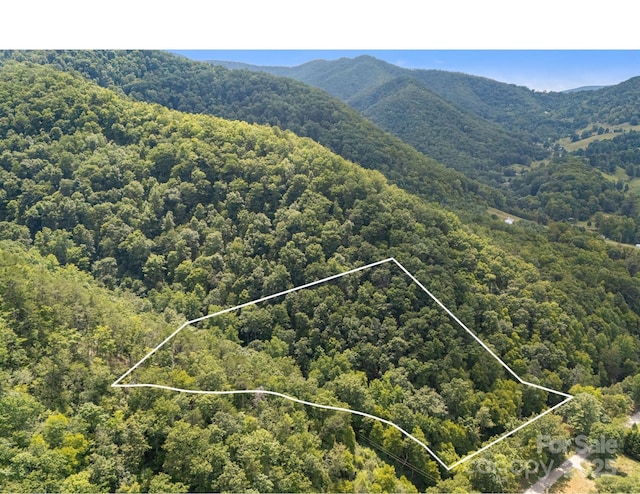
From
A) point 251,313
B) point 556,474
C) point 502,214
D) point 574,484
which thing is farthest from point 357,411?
point 502,214

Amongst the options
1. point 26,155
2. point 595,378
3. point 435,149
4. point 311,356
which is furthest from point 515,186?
point 26,155

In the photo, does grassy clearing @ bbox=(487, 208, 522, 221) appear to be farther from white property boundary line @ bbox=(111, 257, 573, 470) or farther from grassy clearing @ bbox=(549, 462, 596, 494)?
grassy clearing @ bbox=(549, 462, 596, 494)

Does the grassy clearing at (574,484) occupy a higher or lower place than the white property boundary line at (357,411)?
lower

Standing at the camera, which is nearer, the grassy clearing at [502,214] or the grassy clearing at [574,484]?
the grassy clearing at [574,484]

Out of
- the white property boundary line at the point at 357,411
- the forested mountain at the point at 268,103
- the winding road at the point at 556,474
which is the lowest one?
the winding road at the point at 556,474

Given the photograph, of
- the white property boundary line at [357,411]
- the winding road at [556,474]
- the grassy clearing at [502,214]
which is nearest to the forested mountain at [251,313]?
the white property boundary line at [357,411]

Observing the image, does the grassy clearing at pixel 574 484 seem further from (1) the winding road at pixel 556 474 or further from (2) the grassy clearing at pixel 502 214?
(2) the grassy clearing at pixel 502 214

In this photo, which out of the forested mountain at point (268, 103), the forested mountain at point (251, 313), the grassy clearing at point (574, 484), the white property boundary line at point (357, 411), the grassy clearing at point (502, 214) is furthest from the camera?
the forested mountain at point (268, 103)

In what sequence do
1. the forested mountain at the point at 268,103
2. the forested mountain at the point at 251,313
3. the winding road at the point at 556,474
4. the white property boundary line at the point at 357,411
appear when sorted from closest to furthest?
the forested mountain at the point at 251,313 → the white property boundary line at the point at 357,411 → the winding road at the point at 556,474 → the forested mountain at the point at 268,103
